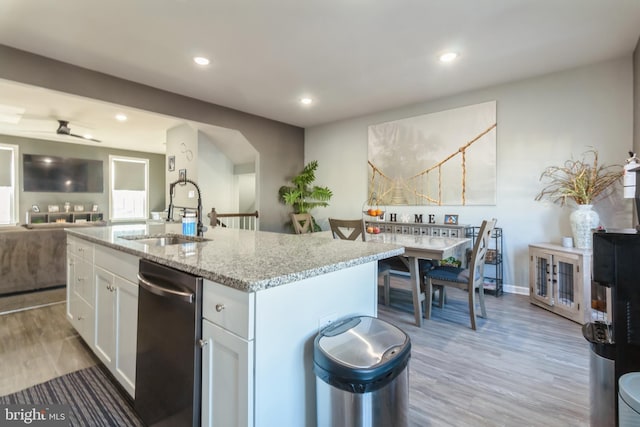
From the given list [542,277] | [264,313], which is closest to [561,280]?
[542,277]

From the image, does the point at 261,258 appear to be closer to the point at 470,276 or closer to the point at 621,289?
the point at 621,289

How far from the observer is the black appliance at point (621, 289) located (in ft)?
3.77

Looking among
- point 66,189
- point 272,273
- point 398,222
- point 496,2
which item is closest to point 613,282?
point 272,273

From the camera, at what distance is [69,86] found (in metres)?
3.34

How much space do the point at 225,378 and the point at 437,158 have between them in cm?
411

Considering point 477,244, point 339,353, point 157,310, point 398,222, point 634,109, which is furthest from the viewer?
point 398,222

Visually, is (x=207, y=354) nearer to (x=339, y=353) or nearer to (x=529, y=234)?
(x=339, y=353)

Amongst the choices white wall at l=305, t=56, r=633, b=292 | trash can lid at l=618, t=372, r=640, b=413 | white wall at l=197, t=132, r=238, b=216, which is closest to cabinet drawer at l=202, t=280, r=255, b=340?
trash can lid at l=618, t=372, r=640, b=413

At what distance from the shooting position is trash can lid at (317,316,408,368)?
1.01 meters

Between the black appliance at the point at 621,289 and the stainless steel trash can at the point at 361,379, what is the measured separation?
0.85 m

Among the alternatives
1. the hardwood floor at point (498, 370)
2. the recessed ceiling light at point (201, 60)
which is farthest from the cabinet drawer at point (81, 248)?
the hardwood floor at point (498, 370)

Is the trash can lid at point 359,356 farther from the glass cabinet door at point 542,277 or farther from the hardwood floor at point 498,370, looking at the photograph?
the glass cabinet door at point 542,277

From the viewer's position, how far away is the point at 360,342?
1.11 m

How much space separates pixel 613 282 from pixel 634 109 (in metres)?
3.05
